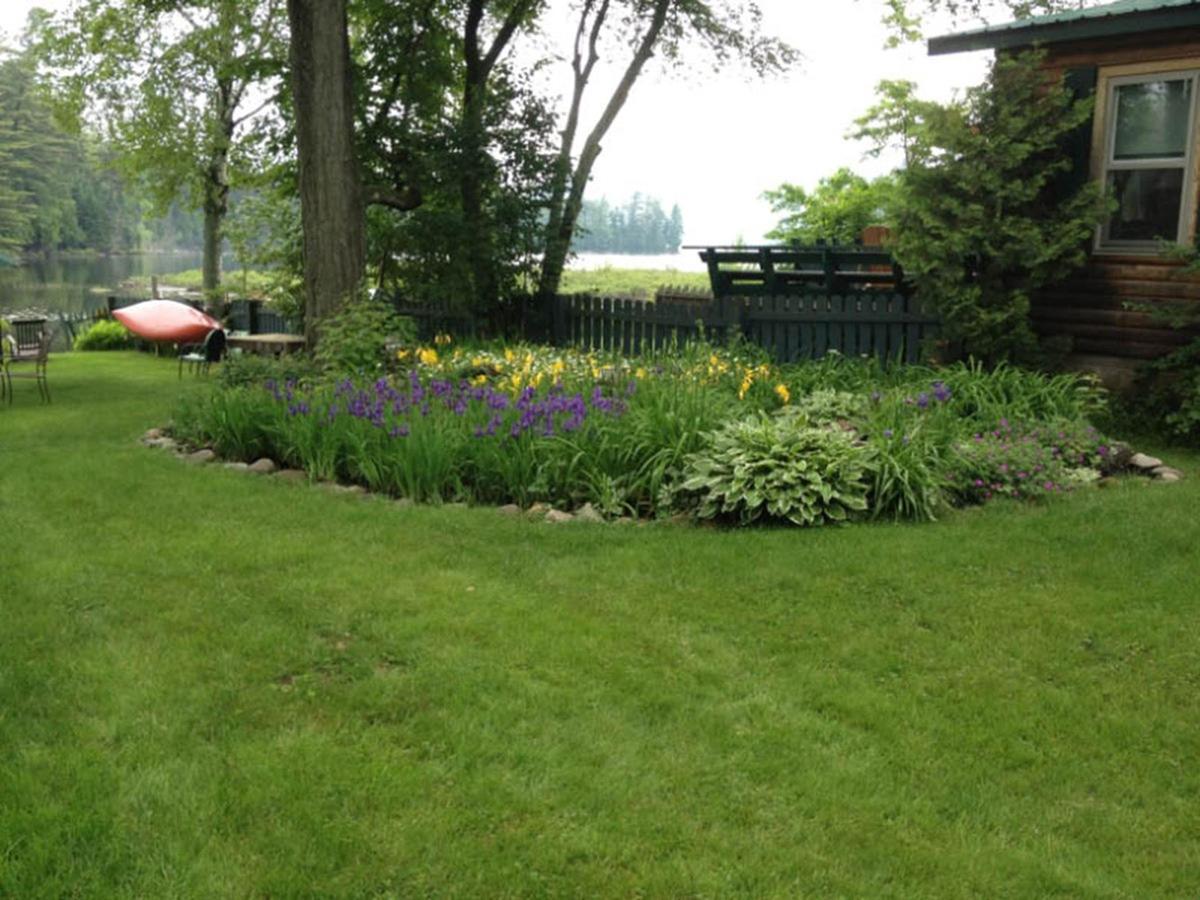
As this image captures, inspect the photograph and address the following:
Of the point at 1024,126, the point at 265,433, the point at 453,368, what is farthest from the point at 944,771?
the point at 1024,126

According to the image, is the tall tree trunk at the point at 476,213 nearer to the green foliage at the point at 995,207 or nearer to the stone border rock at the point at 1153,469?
the green foliage at the point at 995,207

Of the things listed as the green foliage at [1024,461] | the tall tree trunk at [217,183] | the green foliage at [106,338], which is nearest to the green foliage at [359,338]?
the green foliage at [1024,461]

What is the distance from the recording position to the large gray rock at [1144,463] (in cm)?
704

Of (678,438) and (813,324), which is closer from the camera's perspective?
(678,438)

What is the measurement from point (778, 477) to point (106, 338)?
59.2ft

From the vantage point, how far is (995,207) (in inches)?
359

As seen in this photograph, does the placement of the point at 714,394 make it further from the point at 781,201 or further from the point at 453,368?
the point at 781,201

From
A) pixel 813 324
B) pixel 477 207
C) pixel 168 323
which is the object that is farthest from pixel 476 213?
pixel 168 323

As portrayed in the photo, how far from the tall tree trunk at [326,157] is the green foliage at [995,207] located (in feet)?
17.1

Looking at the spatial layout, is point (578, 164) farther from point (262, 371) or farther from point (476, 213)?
point (262, 371)

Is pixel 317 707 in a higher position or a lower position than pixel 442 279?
lower

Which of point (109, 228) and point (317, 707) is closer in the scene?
point (317, 707)

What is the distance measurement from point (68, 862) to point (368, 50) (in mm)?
13137

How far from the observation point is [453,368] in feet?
29.4
